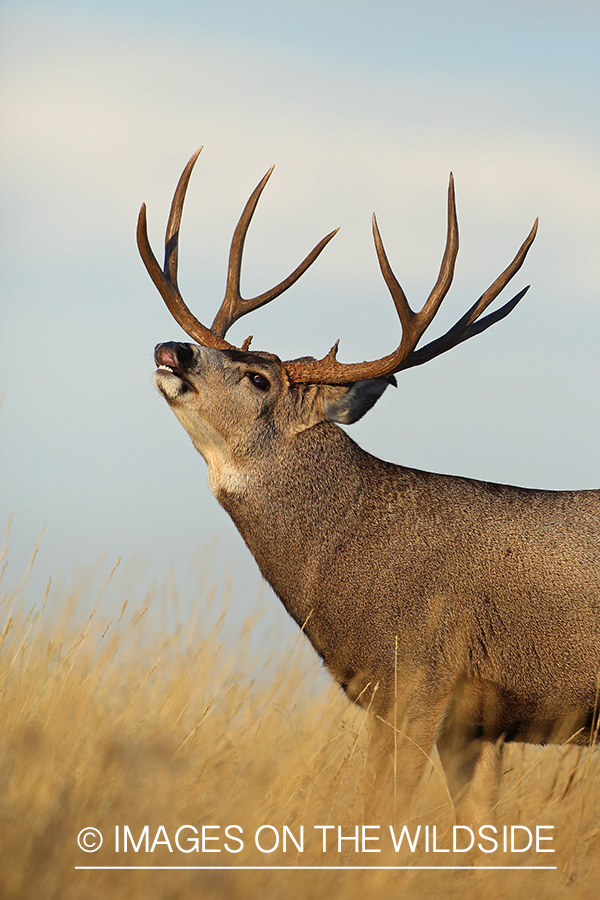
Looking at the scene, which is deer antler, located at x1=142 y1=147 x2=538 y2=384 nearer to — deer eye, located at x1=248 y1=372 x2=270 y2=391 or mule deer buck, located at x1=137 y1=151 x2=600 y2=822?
mule deer buck, located at x1=137 y1=151 x2=600 y2=822

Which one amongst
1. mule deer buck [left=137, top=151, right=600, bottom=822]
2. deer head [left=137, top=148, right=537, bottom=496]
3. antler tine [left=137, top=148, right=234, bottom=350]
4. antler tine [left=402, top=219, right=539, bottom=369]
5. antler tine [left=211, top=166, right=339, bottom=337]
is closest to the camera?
mule deer buck [left=137, top=151, right=600, bottom=822]

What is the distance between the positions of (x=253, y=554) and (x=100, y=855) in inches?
106

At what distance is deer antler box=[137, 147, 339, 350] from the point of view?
750 cm

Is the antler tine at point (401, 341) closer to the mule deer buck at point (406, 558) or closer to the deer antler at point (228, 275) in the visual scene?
the mule deer buck at point (406, 558)

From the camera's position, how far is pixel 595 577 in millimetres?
6246

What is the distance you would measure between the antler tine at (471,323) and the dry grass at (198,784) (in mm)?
2095

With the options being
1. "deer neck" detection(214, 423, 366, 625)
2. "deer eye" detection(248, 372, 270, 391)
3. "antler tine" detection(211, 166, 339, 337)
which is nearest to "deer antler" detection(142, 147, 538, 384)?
"antler tine" detection(211, 166, 339, 337)

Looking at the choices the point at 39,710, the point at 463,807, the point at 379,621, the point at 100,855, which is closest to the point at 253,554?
the point at 379,621

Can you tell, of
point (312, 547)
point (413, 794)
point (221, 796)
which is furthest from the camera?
point (312, 547)

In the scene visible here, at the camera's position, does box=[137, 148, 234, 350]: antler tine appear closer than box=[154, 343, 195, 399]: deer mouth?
No

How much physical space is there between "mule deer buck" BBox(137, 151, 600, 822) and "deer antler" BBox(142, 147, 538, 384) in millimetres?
15

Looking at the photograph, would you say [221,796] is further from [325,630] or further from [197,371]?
[197,371]

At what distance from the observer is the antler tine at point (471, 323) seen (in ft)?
23.1

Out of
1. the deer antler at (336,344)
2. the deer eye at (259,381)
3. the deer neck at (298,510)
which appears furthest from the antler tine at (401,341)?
the deer neck at (298,510)
